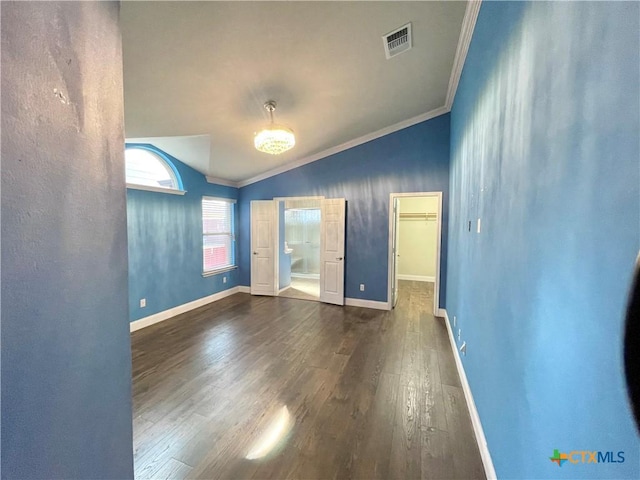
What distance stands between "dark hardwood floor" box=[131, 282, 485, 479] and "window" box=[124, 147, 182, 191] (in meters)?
2.13

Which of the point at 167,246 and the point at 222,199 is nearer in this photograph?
the point at 167,246

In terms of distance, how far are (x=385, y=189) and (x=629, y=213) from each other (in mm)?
4234

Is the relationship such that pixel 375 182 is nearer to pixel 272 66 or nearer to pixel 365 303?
pixel 365 303

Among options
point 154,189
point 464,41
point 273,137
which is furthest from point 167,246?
point 464,41

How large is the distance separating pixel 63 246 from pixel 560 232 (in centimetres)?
147

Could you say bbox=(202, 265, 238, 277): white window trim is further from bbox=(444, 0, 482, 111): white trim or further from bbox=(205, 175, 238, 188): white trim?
bbox=(444, 0, 482, 111): white trim

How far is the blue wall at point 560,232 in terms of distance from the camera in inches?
23.1

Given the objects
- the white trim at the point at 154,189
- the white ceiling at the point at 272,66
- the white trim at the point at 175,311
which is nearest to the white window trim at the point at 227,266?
the white trim at the point at 175,311

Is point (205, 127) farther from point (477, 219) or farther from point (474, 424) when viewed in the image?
point (474, 424)

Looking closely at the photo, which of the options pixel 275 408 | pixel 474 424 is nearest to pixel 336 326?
pixel 275 408

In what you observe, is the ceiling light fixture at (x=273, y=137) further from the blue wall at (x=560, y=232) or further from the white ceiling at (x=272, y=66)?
the blue wall at (x=560, y=232)

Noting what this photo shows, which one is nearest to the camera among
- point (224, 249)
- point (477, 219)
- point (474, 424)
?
point (474, 424)

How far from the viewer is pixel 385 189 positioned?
4.69 meters

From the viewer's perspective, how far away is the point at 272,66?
2385 millimetres
